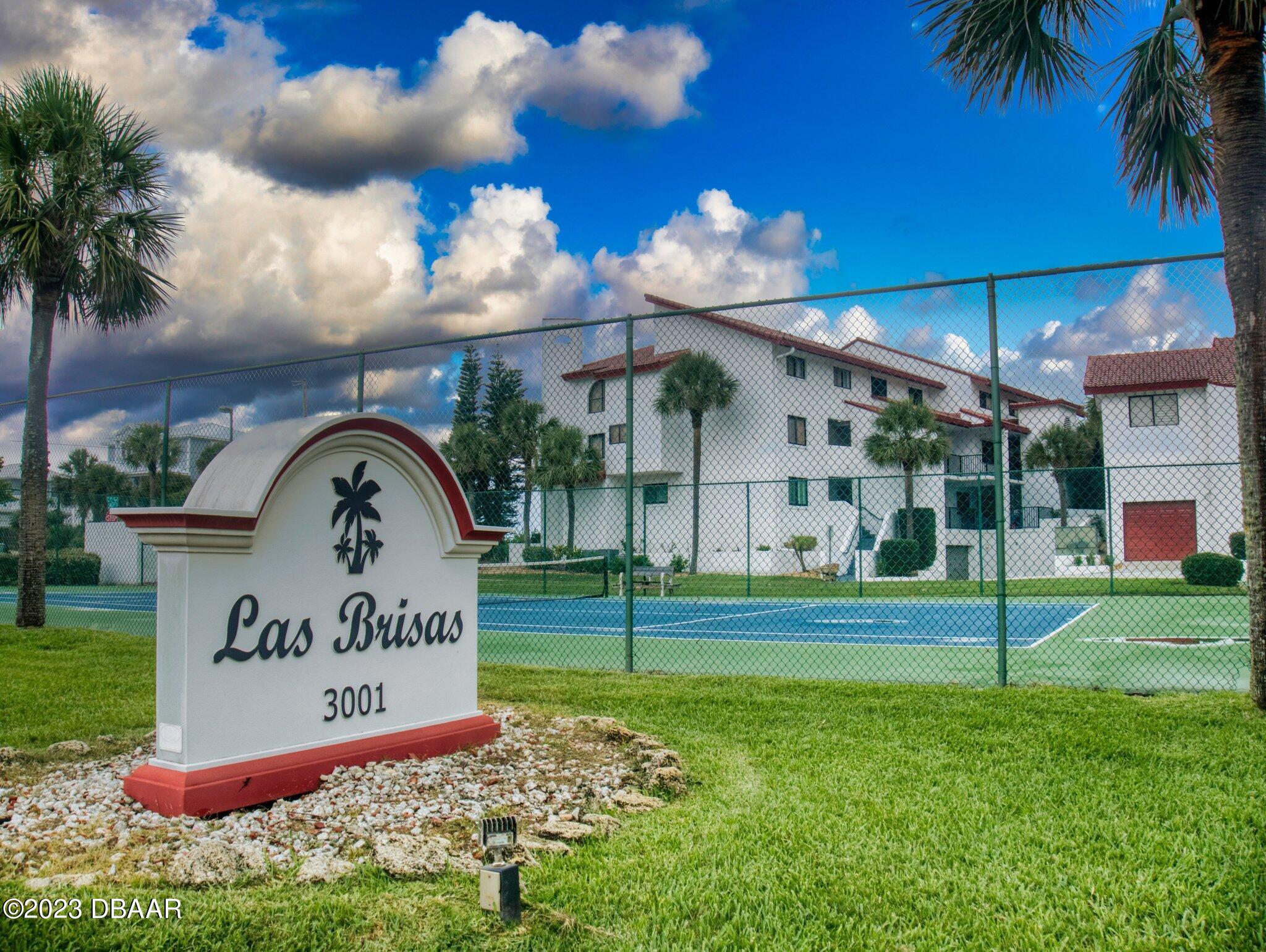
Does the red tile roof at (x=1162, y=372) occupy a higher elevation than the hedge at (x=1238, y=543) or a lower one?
higher

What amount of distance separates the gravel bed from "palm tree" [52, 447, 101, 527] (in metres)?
19.0

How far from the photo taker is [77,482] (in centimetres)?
2277

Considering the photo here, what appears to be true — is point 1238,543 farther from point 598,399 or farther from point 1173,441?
point 598,399

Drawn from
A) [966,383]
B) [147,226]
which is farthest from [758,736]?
[966,383]

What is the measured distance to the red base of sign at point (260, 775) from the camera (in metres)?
4.41

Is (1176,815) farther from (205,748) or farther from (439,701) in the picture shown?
(205,748)

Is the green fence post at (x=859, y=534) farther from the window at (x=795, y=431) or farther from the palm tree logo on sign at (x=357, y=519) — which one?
the palm tree logo on sign at (x=357, y=519)

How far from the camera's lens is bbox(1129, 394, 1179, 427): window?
22.9 metres

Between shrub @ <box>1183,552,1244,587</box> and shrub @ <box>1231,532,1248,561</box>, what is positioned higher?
shrub @ <box>1231,532,1248,561</box>

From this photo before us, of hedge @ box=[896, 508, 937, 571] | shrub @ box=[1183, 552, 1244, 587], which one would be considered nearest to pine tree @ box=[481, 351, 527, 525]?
hedge @ box=[896, 508, 937, 571]

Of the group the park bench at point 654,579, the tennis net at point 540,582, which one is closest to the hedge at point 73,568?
the tennis net at point 540,582

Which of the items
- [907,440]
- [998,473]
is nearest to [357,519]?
[998,473]

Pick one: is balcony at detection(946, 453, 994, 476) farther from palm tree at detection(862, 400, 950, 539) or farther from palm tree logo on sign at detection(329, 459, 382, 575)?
palm tree logo on sign at detection(329, 459, 382, 575)

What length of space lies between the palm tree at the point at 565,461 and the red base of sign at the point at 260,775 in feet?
94.2
